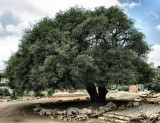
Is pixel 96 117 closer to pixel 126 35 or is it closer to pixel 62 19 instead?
pixel 126 35

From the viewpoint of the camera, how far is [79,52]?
1333 cm

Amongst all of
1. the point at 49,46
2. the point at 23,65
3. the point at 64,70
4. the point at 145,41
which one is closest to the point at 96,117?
the point at 64,70

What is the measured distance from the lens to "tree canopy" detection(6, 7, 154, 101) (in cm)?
1173

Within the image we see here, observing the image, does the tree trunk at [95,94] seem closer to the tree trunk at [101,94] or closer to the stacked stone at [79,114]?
the tree trunk at [101,94]

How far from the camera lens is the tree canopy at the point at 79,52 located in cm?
1173

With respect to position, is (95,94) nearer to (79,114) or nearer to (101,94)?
(101,94)

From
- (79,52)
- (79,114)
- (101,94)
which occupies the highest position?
(79,52)

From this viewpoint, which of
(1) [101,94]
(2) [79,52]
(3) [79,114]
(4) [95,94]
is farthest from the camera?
(1) [101,94]

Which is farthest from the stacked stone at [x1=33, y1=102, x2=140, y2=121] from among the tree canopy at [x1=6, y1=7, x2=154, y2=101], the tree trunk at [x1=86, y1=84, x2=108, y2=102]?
the tree trunk at [x1=86, y1=84, x2=108, y2=102]

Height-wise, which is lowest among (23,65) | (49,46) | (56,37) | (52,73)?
(52,73)

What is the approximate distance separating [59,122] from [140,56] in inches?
386

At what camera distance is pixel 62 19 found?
48.3 ft

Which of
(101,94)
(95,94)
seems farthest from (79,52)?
(101,94)

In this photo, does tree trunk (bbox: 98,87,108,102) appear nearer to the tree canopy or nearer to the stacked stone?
the tree canopy
